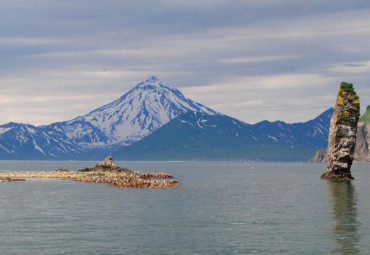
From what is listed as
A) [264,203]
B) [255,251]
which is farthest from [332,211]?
[255,251]

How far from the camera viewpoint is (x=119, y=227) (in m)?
53.3

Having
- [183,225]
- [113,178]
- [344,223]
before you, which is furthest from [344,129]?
[183,225]

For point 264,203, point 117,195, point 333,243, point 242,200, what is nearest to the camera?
point 333,243

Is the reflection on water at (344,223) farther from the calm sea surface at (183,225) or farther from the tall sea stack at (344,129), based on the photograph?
the tall sea stack at (344,129)

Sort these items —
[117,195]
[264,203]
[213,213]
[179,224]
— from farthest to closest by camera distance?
1. [117,195]
2. [264,203]
3. [213,213]
4. [179,224]

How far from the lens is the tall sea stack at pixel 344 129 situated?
427ft

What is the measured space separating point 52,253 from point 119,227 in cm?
1296

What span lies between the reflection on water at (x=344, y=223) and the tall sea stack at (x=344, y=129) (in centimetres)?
4030

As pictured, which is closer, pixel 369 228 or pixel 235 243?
pixel 235 243

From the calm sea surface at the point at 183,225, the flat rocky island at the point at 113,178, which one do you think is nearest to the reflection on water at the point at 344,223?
the calm sea surface at the point at 183,225

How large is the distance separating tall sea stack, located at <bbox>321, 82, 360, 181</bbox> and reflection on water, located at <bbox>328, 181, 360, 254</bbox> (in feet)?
132

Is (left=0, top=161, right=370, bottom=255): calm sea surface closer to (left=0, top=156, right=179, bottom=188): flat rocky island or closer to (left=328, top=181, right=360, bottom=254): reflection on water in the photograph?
(left=328, top=181, right=360, bottom=254): reflection on water

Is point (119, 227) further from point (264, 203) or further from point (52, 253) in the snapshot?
point (264, 203)

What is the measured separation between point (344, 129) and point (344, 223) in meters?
77.8
